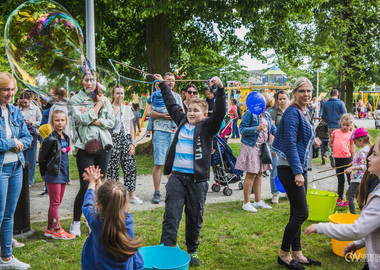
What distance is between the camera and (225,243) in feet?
15.5

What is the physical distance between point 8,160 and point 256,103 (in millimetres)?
3728

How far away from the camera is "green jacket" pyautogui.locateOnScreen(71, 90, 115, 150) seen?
4.76m

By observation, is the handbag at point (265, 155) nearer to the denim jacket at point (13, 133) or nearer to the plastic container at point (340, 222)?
the plastic container at point (340, 222)

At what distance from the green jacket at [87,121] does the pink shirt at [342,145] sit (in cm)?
399

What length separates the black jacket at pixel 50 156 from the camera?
4.80 metres

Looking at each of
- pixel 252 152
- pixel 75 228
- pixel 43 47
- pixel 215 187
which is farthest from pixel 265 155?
pixel 43 47

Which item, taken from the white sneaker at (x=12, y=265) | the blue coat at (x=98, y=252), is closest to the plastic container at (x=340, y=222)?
the blue coat at (x=98, y=252)

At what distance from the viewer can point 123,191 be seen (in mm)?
2670

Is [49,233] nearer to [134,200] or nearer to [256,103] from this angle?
[134,200]

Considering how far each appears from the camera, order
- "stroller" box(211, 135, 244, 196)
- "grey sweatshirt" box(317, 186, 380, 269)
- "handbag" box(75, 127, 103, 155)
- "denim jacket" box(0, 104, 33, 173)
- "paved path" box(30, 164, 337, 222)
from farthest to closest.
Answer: "stroller" box(211, 135, 244, 196), "paved path" box(30, 164, 337, 222), "handbag" box(75, 127, 103, 155), "denim jacket" box(0, 104, 33, 173), "grey sweatshirt" box(317, 186, 380, 269)

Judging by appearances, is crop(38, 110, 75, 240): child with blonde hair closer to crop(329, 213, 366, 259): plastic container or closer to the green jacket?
the green jacket

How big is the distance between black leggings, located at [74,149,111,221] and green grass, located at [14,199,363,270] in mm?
396

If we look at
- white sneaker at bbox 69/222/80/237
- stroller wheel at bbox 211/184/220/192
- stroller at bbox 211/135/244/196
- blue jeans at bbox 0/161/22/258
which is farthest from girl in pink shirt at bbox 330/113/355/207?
blue jeans at bbox 0/161/22/258

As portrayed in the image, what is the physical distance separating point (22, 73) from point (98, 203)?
259cm
